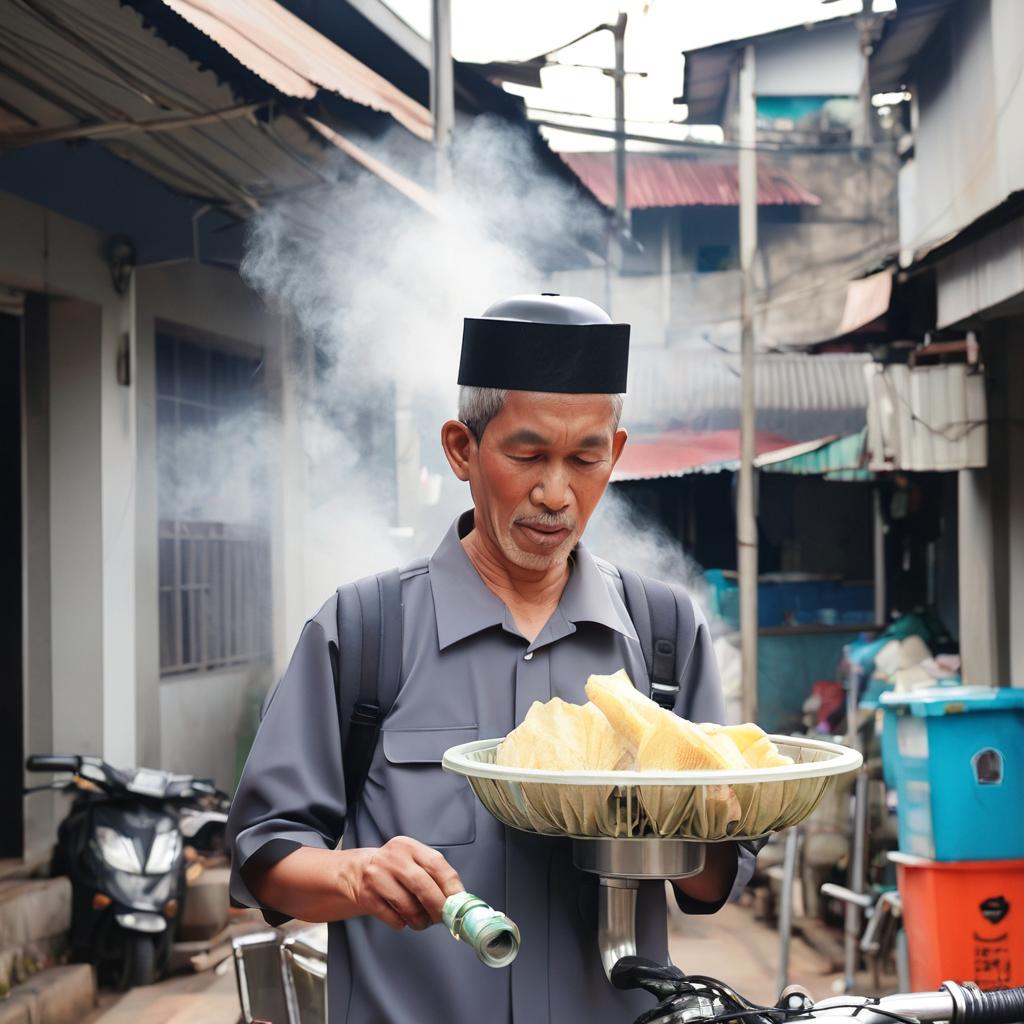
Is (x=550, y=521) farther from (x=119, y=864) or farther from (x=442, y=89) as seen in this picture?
(x=442, y=89)

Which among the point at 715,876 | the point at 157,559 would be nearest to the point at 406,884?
the point at 715,876

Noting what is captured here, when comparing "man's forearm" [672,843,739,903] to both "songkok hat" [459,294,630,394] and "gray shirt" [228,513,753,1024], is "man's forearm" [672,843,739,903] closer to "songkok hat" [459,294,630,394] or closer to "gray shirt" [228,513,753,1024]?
"gray shirt" [228,513,753,1024]

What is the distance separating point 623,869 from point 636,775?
0.22m

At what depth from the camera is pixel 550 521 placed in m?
2.29

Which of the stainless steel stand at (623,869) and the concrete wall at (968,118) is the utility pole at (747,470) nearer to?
the concrete wall at (968,118)

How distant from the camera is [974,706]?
21.7ft

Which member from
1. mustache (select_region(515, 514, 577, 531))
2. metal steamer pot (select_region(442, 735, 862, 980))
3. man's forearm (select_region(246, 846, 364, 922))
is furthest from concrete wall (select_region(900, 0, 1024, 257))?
man's forearm (select_region(246, 846, 364, 922))

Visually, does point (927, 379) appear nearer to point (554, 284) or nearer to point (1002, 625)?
point (1002, 625)

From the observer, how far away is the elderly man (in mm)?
2186

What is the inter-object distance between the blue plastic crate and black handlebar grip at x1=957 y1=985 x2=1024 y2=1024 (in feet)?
15.8

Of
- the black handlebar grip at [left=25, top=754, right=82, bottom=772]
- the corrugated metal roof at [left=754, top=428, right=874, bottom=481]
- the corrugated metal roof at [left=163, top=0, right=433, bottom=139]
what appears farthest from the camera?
the corrugated metal roof at [left=754, top=428, right=874, bottom=481]

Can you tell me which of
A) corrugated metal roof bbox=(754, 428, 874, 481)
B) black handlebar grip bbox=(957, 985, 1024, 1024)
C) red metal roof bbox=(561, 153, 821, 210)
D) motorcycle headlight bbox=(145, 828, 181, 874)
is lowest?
motorcycle headlight bbox=(145, 828, 181, 874)

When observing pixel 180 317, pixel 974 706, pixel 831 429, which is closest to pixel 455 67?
pixel 180 317

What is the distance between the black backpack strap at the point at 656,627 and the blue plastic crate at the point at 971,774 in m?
4.48
